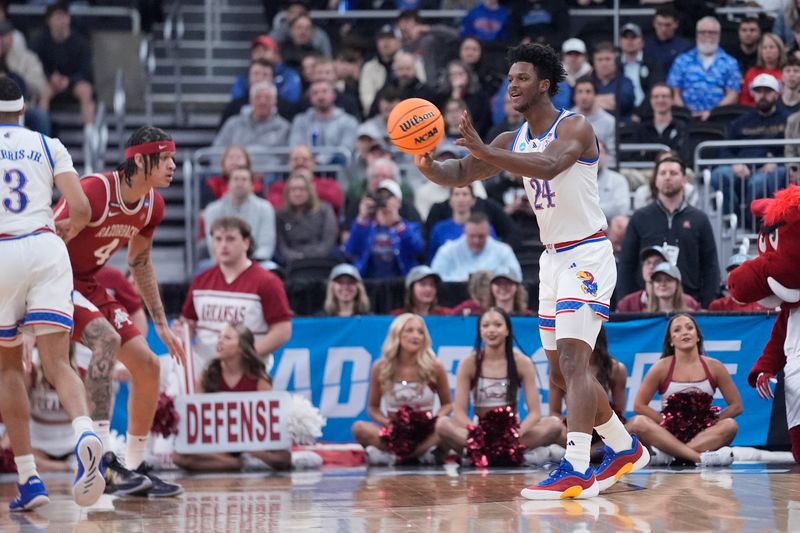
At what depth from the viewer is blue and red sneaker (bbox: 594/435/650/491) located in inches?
316

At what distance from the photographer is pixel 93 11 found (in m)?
19.4

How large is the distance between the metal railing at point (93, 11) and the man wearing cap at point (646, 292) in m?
9.82

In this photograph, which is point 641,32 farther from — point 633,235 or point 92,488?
point 92,488

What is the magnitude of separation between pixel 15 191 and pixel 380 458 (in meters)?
4.22

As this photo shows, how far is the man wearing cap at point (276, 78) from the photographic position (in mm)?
16938

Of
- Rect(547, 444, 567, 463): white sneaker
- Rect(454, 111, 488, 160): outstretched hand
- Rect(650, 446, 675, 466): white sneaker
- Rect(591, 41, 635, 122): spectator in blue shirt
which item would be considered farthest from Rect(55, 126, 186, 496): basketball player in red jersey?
Rect(591, 41, 635, 122): spectator in blue shirt

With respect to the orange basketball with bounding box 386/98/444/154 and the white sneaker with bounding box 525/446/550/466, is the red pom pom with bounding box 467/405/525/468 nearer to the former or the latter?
the white sneaker with bounding box 525/446/550/466

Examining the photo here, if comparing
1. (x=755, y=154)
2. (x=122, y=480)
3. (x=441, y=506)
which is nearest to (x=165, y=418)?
(x=122, y=480)

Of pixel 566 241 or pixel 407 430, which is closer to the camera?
pixel 566 241

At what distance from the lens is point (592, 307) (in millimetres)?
7688

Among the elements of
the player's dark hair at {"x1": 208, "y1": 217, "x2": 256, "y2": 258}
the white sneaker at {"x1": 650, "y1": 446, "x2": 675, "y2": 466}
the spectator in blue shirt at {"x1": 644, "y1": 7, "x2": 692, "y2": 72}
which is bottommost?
the white sneaker at {"x1": 650, "y1": 446, "x2": 675, "y2": 466}

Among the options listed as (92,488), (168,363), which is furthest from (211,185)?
(92,488)

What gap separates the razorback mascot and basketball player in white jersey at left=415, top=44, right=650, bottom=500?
1.90 m

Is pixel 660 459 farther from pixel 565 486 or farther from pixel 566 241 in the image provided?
pixel 566 241
